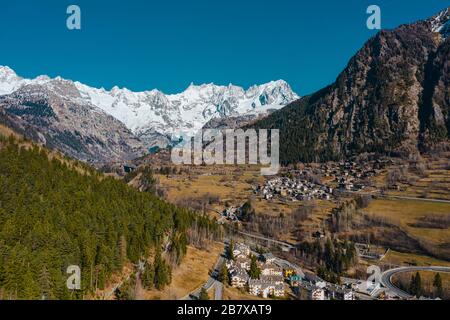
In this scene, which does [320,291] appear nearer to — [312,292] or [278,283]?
[312,292]

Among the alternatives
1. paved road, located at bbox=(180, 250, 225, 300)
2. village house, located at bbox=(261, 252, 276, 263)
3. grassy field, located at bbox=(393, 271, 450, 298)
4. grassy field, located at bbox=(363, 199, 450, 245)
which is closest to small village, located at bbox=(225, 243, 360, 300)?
village house, located at bbox=(261, 252, 276, 263)

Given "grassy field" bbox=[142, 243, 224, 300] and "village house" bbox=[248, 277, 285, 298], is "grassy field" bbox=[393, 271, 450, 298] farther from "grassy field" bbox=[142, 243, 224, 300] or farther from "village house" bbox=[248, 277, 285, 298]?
"grassy field" bbox=[142, 243, 224, 300]

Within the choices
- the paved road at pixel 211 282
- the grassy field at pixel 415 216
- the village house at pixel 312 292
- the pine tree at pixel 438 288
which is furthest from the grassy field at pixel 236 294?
the grassy field at pixel 415 216

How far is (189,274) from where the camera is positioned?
104812 millimetres

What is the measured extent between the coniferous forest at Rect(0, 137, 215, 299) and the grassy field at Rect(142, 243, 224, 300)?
4.82m

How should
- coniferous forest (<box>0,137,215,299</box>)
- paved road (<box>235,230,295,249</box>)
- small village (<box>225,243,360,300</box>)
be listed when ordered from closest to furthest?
coniferous forest (<box>0,137,215,299</box>) → small village (<box>225,243,360,300</box>) → paved road (<box>235,230,295,249</box>)

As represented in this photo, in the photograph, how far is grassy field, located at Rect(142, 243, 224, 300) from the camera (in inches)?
3430

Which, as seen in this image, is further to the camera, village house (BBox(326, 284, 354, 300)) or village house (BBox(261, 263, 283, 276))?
village house (BBox(261, 263, 283, 276))

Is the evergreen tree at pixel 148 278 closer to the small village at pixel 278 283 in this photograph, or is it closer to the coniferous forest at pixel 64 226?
the coniferous forest at pixel 64 226

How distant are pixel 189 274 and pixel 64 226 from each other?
34.1m

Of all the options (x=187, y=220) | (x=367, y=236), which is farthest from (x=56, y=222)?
(x=367, y=236)

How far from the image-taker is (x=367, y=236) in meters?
172

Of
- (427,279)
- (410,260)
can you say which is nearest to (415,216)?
(410,260)

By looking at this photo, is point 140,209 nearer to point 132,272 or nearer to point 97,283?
point 132,272
